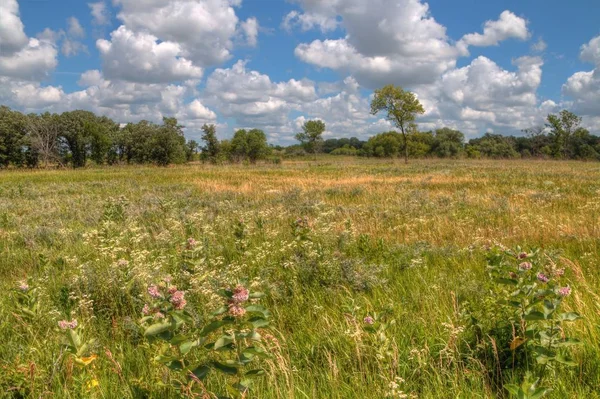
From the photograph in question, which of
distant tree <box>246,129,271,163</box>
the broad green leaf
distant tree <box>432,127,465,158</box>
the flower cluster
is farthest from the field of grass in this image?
distant tree <box>432,127,465,158</box>

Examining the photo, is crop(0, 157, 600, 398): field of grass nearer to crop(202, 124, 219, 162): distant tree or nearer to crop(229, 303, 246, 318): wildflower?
crop(229, 303, 246, 318): wildflower

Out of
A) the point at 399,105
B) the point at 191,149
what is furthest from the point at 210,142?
the point at 399,105

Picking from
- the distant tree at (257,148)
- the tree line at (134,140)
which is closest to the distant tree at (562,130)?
the tree line at (134,140)

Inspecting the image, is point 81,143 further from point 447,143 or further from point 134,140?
point 447,143

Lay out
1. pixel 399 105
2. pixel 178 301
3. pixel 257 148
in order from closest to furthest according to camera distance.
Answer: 1. pixel 178 301
2. pixel 399 105
3. pixel 257 148

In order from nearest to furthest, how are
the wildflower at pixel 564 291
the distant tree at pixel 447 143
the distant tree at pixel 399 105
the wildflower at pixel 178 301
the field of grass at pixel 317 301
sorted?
1. the wildflower at pixel 178 301
2. the wildflower at pixel 564 291
3. the field of grass at pixel 317 301
4. the distant tree at pixel 399 105
5. the distant tree at pixel 447 143

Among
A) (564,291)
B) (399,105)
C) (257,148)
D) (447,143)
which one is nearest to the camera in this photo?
(564,291)

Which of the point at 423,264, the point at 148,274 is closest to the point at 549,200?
the point at 423,264

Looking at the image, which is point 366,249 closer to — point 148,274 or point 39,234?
point 148,274

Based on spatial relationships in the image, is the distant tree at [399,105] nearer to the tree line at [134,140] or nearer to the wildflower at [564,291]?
the tree line at [134,140]

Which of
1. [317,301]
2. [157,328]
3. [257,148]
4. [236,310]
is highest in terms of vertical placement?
[257,148]

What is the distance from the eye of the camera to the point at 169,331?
2404 millimetres

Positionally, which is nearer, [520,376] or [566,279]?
[520,376]

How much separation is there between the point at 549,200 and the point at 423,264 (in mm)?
8968
